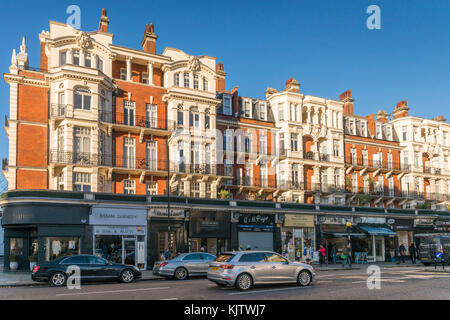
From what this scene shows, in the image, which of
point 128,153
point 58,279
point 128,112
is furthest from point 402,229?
point 58,279

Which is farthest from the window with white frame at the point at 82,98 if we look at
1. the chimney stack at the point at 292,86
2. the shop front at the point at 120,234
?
the chimney stack at the point at 292,86

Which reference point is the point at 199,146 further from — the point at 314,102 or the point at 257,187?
the point at 314,102

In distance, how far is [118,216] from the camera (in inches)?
1194

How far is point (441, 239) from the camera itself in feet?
113

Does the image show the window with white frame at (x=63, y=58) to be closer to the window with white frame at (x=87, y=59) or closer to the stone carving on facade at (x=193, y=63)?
the window with white frame at (x=87, y=59)

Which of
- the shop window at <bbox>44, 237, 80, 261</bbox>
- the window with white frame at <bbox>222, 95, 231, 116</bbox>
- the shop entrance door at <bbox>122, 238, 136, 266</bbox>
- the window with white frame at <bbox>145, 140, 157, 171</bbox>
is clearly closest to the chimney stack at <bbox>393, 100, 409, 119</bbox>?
the window with white frame at <bbox>222, 95, 231, 116</bbox>

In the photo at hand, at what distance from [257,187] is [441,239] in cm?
1548

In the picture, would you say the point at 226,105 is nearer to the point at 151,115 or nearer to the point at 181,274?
the point at 151,115

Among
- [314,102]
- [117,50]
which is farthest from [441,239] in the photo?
[117,50]

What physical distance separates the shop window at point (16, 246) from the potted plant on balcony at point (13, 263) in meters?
0.33

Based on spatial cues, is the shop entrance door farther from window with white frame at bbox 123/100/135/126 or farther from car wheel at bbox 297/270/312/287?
car wheel at bbox 297/270/312/287

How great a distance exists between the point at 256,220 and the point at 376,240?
14024 millimetres

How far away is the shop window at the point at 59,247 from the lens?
91.8ft

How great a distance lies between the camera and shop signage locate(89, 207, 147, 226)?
2962cm
